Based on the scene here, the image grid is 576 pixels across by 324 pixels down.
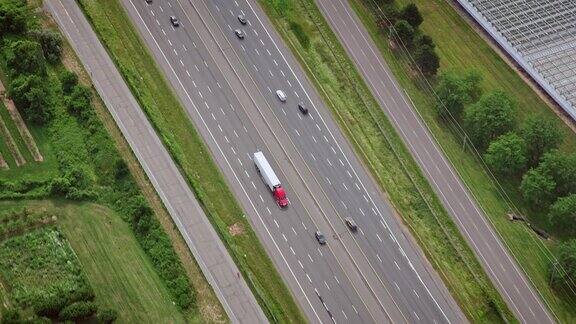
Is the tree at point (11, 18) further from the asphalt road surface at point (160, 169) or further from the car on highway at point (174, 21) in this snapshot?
the car on highway at point (174, 21)

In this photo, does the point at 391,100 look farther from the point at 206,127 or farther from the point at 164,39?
the point at 164,39

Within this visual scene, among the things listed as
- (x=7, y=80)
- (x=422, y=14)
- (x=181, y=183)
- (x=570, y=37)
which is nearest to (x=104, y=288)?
(x=181, y=183)

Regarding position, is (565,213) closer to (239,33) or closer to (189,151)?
(189,151)

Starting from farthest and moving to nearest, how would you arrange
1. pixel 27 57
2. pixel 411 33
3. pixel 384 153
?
pixel 411 33 → pixel 384 153 → pixel 27 57

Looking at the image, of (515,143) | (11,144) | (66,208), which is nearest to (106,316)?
(66,208)

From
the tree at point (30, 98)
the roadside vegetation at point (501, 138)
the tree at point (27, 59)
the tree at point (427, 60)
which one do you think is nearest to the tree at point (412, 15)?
the roadside vegetation at point (501, 138)

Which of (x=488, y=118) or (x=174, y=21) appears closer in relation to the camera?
(x=488, y=118)
